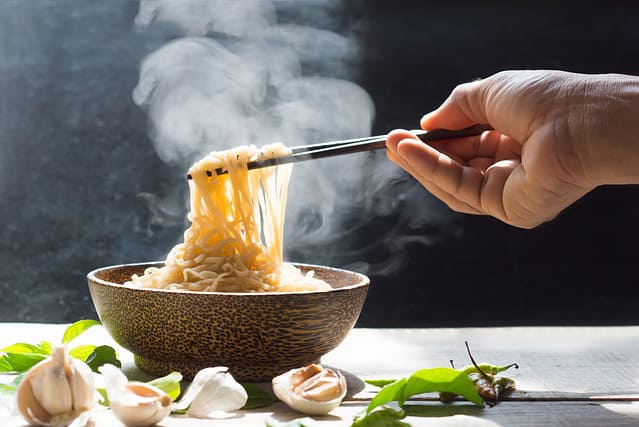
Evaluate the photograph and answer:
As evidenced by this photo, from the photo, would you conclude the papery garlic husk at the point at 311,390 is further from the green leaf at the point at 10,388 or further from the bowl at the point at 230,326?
the green leaf at the point at 10,388

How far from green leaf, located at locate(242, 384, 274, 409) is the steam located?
1.49 metres

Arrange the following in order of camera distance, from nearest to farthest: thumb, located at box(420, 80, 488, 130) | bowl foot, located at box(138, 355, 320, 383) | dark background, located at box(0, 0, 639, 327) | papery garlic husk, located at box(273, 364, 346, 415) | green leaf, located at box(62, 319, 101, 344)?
papery garlic husk, located at box(273, 364, 346, 415) < bowl foot, located at box(138, 355, 320, 383) < green leaf, located at box(62, 319, 101, 344) < thumb, located at box(420, 80, 488, 130) < dark background, located at box(0, 0, 639, 327)

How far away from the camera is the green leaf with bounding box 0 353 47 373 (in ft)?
3.62

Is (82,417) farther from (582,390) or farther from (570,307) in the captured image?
(570,307)

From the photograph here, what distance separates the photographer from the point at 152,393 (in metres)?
0.89

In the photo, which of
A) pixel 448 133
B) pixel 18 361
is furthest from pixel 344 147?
pixel 18 361

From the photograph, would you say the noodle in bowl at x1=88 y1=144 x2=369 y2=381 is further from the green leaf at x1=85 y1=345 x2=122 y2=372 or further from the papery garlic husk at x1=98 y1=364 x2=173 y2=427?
the papery garlic husk at x1=98 y1=364 x2=173 y2=427

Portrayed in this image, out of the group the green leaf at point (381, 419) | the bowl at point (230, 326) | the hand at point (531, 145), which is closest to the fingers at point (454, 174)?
the hand at point (531, 145)

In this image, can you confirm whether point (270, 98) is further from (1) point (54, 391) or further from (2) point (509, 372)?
(1) point (54, 391)

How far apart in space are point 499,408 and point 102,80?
2.00m

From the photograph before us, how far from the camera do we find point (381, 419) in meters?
0.93

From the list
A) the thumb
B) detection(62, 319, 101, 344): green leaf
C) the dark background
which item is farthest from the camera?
the dark background

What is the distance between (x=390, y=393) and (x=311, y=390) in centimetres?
11

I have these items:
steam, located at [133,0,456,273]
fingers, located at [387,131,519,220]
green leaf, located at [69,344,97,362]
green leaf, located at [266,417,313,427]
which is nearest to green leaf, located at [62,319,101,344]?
green leaf, located at [69,344,97,362]
